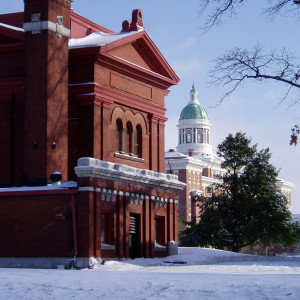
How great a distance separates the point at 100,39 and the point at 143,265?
14.3 meters

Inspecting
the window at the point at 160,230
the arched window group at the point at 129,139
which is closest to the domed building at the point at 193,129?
the arched window group at the point at 129,139

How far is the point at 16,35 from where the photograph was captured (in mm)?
42250

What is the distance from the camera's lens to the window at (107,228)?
39.2 metres

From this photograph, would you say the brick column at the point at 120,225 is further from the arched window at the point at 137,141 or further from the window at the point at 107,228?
the arched window at the point at 137,141

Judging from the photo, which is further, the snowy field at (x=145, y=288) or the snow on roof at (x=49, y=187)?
the snow on roof at (x=49, y=187)

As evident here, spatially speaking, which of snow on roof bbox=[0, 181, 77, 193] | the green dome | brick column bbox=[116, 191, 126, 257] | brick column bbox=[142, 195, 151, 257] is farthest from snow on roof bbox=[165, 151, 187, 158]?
snow on roof bbox=[0, 181, 77, 193]

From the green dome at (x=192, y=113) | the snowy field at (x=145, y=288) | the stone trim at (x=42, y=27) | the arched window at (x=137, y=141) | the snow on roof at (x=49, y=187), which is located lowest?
the snowy field at (x=145, y=288)

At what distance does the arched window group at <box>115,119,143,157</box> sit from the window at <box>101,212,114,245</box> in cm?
677

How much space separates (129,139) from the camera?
47000mm

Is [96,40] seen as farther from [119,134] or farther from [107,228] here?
[107,228]

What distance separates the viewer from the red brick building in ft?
121

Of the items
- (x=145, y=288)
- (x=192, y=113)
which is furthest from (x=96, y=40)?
(x=192, y=113)

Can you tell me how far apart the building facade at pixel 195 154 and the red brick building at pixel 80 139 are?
8923 cm

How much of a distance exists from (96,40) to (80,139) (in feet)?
19.5
